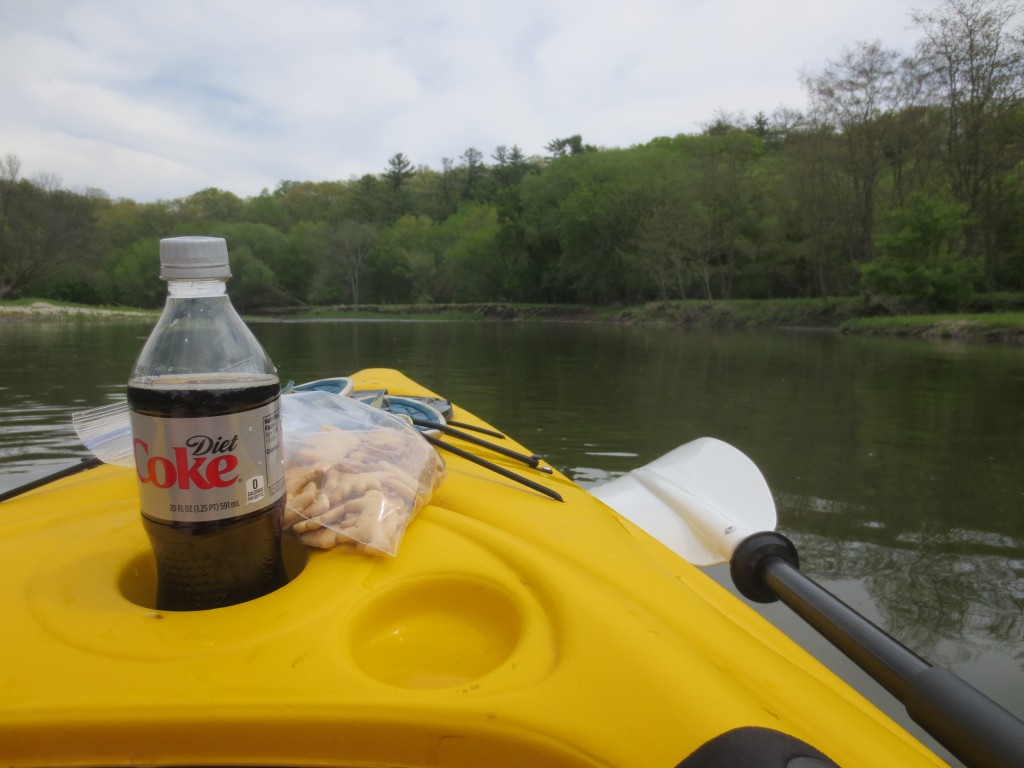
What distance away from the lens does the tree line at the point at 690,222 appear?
24.5 m

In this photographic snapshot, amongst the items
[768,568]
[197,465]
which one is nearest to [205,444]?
[197,465]

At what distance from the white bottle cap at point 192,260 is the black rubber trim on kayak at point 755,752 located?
0.79 meters

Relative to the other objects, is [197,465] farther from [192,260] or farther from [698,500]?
[698,500]

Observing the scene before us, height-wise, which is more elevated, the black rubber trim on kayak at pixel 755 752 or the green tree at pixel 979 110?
the green tree at pixel 979 110

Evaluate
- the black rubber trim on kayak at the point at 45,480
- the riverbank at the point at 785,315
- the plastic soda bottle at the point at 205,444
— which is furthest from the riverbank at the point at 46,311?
the plastic soda bottle at the point at 205,444

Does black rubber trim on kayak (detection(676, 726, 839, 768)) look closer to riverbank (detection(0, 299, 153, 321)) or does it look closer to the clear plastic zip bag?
the clear plastic zip bag

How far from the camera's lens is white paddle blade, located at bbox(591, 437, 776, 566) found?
2195mm

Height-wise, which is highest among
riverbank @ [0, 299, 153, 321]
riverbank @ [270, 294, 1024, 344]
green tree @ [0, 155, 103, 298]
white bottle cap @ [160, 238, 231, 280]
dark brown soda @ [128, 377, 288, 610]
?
green tree @ [0, 155, 103, 298]

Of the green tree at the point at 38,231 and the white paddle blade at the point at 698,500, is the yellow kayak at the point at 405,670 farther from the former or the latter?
the green tree at the point at 38,231

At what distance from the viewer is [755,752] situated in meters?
0.71

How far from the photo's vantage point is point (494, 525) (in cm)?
127

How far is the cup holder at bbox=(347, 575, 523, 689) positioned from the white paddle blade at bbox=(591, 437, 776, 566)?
1256 millimetres

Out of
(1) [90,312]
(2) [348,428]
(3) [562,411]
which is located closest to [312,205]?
(1) [90,312]

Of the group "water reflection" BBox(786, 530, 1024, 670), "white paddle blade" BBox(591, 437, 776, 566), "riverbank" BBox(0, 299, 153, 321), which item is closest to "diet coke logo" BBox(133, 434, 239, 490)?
"white paddle blade" BBox(591, 437, 776, 566)
